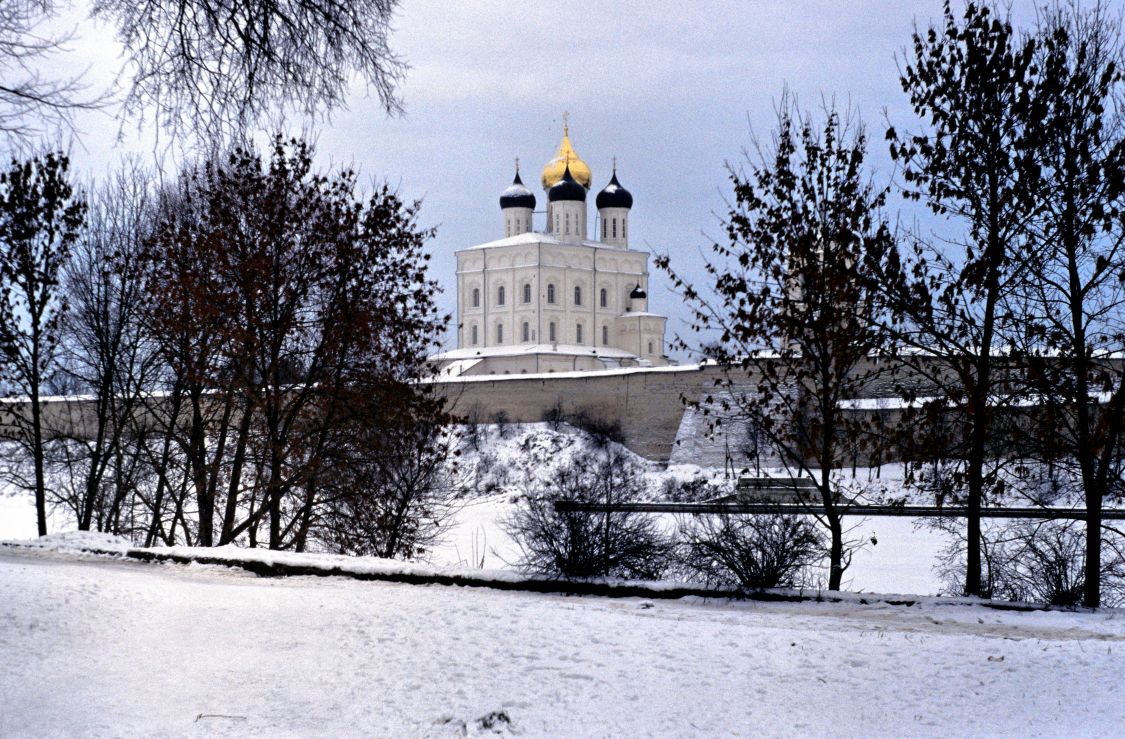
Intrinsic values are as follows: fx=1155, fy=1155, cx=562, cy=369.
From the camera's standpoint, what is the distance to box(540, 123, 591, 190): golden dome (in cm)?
6231

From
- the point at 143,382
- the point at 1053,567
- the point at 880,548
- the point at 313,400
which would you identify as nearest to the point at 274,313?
the point at 313,400

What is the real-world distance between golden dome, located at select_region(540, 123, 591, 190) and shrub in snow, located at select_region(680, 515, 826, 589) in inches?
2132

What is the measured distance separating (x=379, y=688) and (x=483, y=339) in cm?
5259

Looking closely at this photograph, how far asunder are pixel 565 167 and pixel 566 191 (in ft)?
6.85

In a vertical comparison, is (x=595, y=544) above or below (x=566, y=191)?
below

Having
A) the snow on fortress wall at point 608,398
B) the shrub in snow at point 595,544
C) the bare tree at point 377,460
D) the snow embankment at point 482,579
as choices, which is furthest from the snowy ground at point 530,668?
the snow on fortress wall at point 608,398

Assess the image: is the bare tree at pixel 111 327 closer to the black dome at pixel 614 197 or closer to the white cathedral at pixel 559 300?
the white cathedral at pixel 559 300

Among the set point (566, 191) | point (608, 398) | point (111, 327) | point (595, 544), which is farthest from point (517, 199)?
point (595, 544)

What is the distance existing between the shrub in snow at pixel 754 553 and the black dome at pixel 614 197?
5349cm

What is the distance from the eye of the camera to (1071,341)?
848 cm

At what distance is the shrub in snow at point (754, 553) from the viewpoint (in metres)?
8.59

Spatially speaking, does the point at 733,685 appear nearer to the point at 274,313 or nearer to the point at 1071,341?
the point at 1071,341

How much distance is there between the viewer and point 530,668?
5383 mm

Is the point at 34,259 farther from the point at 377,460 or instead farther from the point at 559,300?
the point at 559,300
